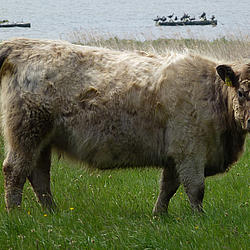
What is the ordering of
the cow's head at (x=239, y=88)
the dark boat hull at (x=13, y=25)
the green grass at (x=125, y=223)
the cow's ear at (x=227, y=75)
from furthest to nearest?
the dark boat hull at (x=13, y=25) < the cow's ear at (x=227, y=75) < the cow's head at (x=239, y=88) < the green grass at (x=125, y=223)

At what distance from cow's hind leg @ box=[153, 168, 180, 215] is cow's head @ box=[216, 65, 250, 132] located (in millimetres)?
1103

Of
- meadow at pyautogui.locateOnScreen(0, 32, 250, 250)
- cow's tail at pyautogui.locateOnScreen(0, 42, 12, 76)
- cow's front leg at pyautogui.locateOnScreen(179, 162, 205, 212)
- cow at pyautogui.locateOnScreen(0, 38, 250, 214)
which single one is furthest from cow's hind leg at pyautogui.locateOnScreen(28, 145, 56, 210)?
cow's front leg at pyautogui.locateOnScreen(179, 162, 205, 212)

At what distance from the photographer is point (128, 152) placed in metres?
5.14

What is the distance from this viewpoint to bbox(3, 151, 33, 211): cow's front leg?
5086mm

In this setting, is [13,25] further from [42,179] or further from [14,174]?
[14,174]

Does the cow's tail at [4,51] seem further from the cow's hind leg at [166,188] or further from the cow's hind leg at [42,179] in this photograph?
the cow's hind leg at [166,188]

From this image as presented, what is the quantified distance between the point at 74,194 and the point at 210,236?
2435 mm

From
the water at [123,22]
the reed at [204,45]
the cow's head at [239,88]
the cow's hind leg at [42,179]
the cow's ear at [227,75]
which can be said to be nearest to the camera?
the cow's head at [239,88]

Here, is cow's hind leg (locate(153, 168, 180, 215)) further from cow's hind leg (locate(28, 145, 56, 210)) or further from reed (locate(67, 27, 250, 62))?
reed (locate(67, 27, 250, 62))

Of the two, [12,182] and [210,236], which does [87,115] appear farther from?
[210,236]

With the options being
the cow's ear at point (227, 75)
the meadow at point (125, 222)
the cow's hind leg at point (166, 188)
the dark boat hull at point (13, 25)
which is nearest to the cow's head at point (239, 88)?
the cow's ear at point (227, 75)

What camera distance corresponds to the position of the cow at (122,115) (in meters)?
5.02

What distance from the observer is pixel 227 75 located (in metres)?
5.04

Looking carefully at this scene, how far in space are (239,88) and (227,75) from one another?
8.2 inches
